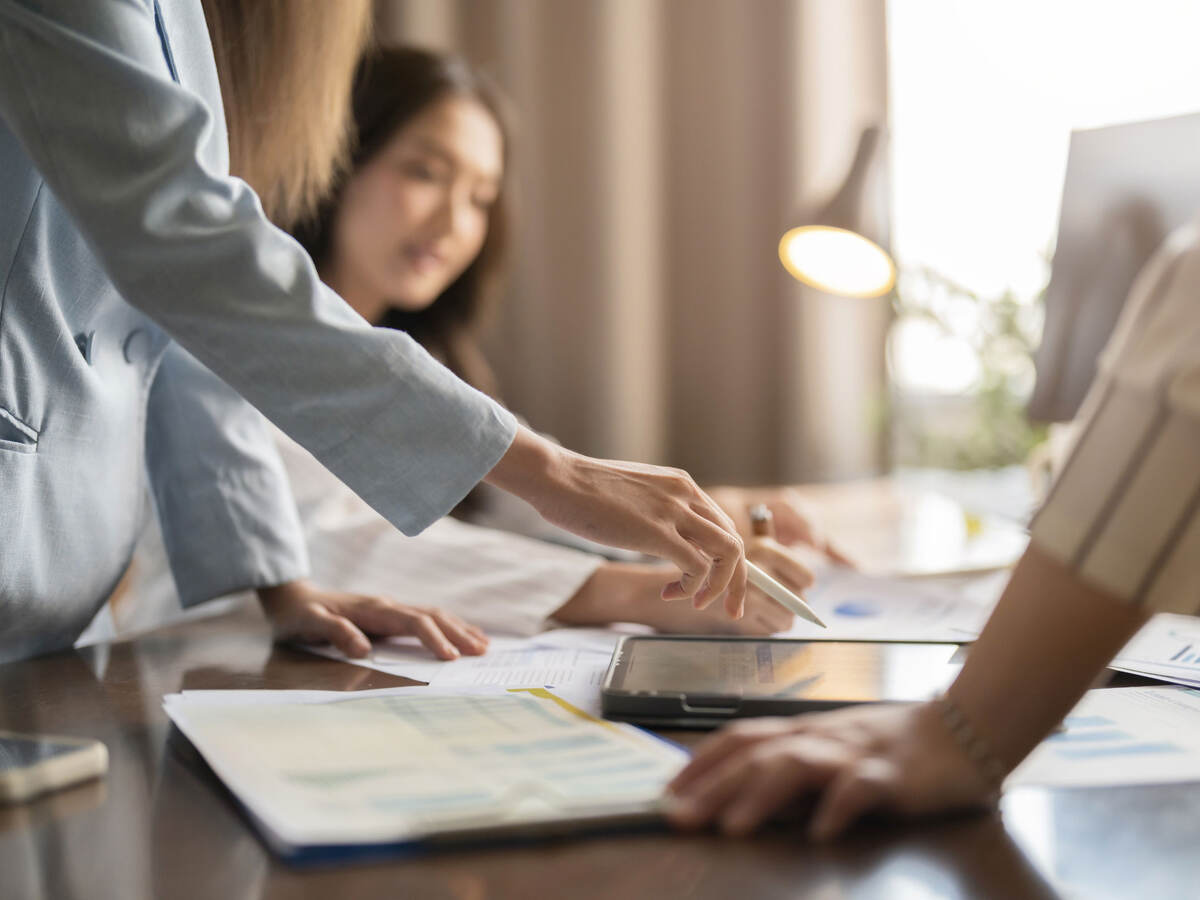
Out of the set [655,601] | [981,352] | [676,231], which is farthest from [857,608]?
[676,231]

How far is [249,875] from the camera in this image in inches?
15.1

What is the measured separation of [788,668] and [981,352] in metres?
1.43

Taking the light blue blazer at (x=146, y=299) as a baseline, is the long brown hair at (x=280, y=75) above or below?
above

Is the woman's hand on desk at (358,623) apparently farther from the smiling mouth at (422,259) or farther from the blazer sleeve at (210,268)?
the smiling mouth at (422,259)

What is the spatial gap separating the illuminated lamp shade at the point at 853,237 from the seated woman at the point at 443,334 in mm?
322

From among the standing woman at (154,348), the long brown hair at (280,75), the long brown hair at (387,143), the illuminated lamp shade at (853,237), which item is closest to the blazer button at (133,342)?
the standing woman at (154,348)

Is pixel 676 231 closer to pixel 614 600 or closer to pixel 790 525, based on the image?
pixel 790 525

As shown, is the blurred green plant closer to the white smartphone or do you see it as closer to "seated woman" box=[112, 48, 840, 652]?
"seated woman" box=[112, 48, 840, 652]

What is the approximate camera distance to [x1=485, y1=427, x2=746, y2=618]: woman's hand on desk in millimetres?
590

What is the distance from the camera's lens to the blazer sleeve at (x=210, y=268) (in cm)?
53

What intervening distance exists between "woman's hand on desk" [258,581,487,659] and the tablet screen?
5.6 inches

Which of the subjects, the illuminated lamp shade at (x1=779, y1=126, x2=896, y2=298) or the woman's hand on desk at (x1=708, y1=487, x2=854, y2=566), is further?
the illuminated lamp shade at (x1=779, y1=126, x2=896, y2=298)

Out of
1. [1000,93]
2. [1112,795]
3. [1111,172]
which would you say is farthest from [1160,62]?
[1112,795]

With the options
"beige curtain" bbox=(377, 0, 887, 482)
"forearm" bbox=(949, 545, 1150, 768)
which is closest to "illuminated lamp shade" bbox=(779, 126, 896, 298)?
"beige curtain" bbox=(377, 0, 887, 482)
